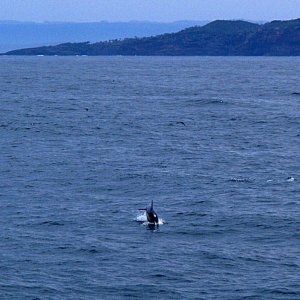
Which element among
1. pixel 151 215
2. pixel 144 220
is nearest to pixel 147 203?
pixel 144 220

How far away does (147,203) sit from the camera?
53.5 m

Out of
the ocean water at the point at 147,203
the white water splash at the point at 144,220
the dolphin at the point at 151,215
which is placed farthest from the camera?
the white water splash at the point at 144,220

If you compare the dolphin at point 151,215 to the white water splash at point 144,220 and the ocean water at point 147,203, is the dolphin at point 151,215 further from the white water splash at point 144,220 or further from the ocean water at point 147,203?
the ocean water at point 147,203

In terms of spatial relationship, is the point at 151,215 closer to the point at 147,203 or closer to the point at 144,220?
the point at 144,220

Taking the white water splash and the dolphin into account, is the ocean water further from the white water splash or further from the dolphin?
the dolphin

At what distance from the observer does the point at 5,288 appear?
1511 inches

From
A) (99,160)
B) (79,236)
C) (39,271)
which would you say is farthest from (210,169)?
(39,271)

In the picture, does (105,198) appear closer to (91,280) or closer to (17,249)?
(17,249)

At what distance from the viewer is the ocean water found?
39562 mm

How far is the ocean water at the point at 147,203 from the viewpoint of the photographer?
3956 centimetres

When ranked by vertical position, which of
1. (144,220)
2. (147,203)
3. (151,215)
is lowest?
(147,203)

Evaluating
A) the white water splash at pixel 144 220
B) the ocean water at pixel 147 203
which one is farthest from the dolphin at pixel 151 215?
the ocean water at pixel 147 203

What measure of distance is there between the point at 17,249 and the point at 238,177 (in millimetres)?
21786

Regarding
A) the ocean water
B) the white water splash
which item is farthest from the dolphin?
the ocean water
